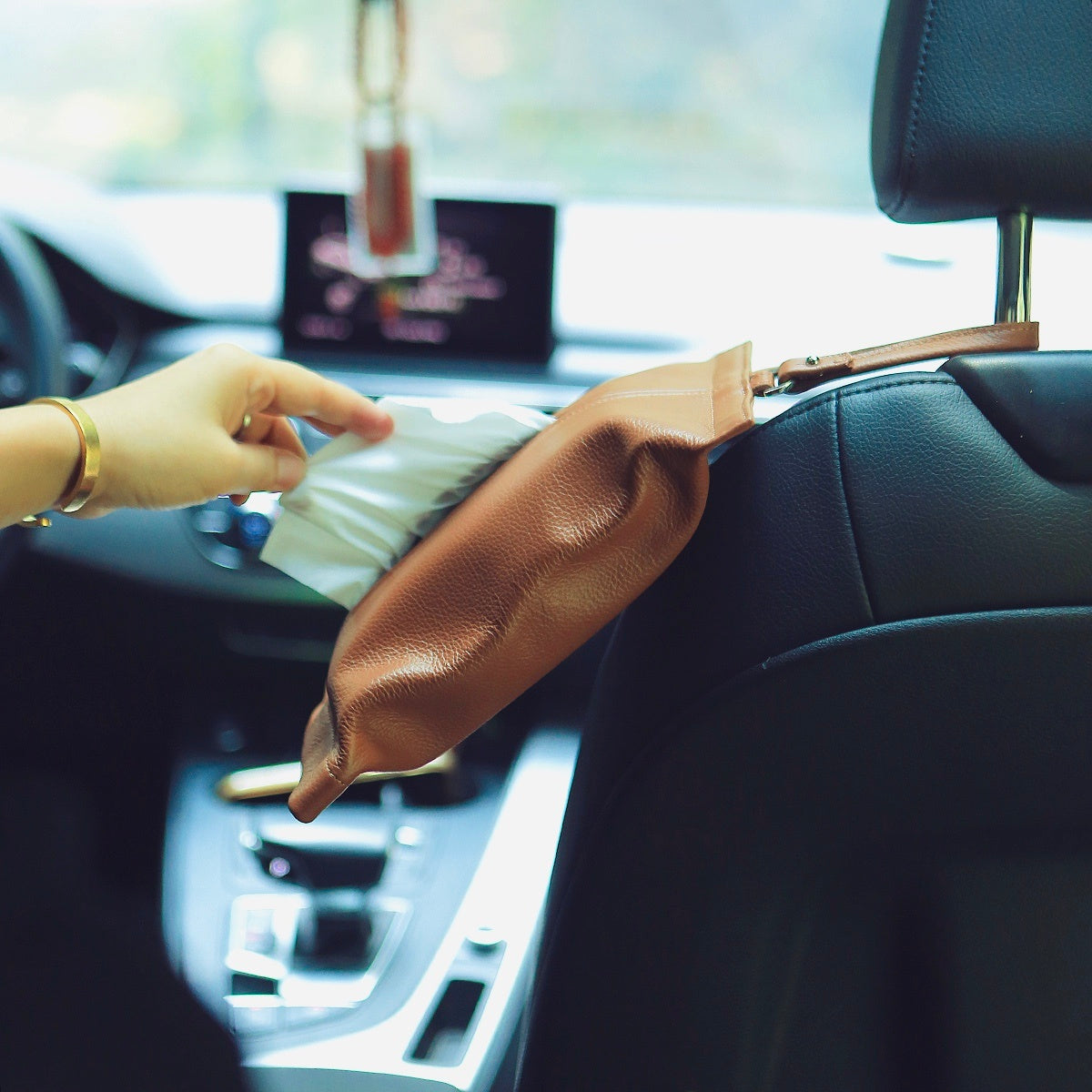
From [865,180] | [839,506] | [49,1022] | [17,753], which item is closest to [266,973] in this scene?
[49,1022]

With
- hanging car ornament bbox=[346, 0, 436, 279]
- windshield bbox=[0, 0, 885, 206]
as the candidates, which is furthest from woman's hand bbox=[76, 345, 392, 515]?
windshield bbox=[0, 0, 885, 206]

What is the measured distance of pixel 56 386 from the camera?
4.46ft

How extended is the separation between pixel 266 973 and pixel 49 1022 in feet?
1.65

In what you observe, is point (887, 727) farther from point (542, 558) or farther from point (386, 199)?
point (386, 199)

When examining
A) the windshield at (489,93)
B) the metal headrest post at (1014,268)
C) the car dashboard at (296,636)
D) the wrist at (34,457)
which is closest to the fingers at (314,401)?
the wrist at (34,457)

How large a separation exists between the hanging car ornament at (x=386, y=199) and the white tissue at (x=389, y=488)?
0.74 metres

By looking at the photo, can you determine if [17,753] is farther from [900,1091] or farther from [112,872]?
[900,1091]

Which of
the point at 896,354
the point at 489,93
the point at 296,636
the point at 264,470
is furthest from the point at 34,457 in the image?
the point at 489,93

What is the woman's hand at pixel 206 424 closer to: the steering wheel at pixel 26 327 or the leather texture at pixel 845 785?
the leather texture at pixel 845 785

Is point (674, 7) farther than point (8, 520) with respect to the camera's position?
Yes

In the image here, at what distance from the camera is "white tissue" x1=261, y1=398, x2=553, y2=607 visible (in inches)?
24.6

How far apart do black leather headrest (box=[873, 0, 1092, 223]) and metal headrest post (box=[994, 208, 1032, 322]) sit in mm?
26

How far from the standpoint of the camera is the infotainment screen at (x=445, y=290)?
4.53 ft

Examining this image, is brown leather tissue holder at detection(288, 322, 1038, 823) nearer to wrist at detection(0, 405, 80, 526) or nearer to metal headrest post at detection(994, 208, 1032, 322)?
metal headrest post at detection(994, 208, 1032, 322)
